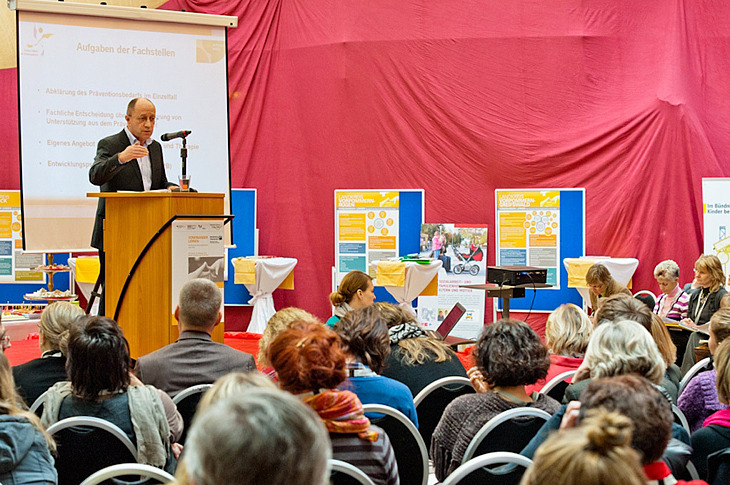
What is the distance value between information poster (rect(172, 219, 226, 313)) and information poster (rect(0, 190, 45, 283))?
6317 millimetres

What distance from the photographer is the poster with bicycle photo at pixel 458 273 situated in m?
8.95

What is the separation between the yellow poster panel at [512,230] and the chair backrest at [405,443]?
653 cm

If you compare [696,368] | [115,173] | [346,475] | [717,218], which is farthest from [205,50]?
[346,475]

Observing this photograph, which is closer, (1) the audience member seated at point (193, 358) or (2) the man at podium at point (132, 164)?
(1) the audience member seated at point (193, 358)

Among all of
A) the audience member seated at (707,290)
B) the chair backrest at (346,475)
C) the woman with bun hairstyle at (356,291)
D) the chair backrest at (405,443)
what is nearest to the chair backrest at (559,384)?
the chair backrest at (405,443)

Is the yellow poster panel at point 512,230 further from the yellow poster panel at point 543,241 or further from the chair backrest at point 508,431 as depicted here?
the chair backrest at point 508,431

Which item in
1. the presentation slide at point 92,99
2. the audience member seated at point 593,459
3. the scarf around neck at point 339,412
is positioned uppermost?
the presentation slide at point 92,99

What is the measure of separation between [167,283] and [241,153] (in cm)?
560

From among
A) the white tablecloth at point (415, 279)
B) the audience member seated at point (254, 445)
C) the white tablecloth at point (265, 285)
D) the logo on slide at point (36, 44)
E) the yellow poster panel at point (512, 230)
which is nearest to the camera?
the audience member seated at point (254, 445)

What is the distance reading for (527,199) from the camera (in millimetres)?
8969

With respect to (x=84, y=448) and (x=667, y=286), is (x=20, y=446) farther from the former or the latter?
(x=667, y=286)

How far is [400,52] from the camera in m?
9.34

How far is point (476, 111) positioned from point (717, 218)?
2860mm

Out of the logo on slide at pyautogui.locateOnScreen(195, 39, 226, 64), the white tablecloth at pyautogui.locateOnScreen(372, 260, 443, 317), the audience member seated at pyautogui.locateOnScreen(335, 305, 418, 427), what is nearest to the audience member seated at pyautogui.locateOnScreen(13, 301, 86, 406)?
the audience member seated at pyautogui.locateOnScreen(335, 305, 418, 427)
